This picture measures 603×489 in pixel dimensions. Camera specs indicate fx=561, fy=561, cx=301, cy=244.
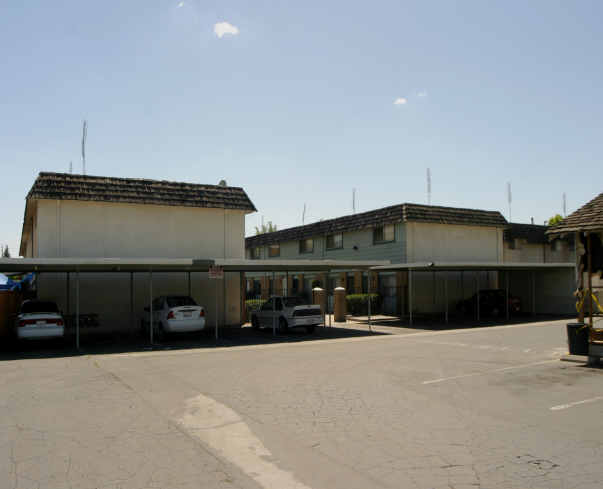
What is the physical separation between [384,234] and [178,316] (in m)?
15.9

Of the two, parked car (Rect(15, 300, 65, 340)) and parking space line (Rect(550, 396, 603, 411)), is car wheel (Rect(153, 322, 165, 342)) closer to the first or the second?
parked car (Rect(15, 300, 65, 340))

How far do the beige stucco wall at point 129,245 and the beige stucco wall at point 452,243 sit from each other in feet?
33.8

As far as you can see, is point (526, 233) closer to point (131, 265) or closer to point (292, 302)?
point (292, 302)

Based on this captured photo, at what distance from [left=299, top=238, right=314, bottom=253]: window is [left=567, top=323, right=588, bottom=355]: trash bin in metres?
25.6

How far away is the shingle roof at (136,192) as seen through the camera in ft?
69.9

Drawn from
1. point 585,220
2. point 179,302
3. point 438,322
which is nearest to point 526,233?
point 438,322

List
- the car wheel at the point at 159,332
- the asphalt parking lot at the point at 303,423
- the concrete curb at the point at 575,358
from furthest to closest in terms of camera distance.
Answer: the car wheel at the point at 159,332
the concrete curb at the point at 575,358
the asphalt parking lot at the point at 303,423

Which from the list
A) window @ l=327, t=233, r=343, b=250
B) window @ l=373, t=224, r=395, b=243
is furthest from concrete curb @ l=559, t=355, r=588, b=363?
window @ l=327, t=233, r=343, b=250

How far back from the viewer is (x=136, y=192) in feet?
75.1

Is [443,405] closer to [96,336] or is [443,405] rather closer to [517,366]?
[517,366]

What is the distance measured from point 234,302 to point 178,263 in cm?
755

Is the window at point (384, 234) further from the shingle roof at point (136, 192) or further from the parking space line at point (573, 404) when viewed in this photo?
the parking space line at point (573, 404)

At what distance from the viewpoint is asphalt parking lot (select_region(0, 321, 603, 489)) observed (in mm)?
5828

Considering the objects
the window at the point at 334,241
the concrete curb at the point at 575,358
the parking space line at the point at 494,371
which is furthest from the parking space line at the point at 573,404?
the window at the point at 334,241
